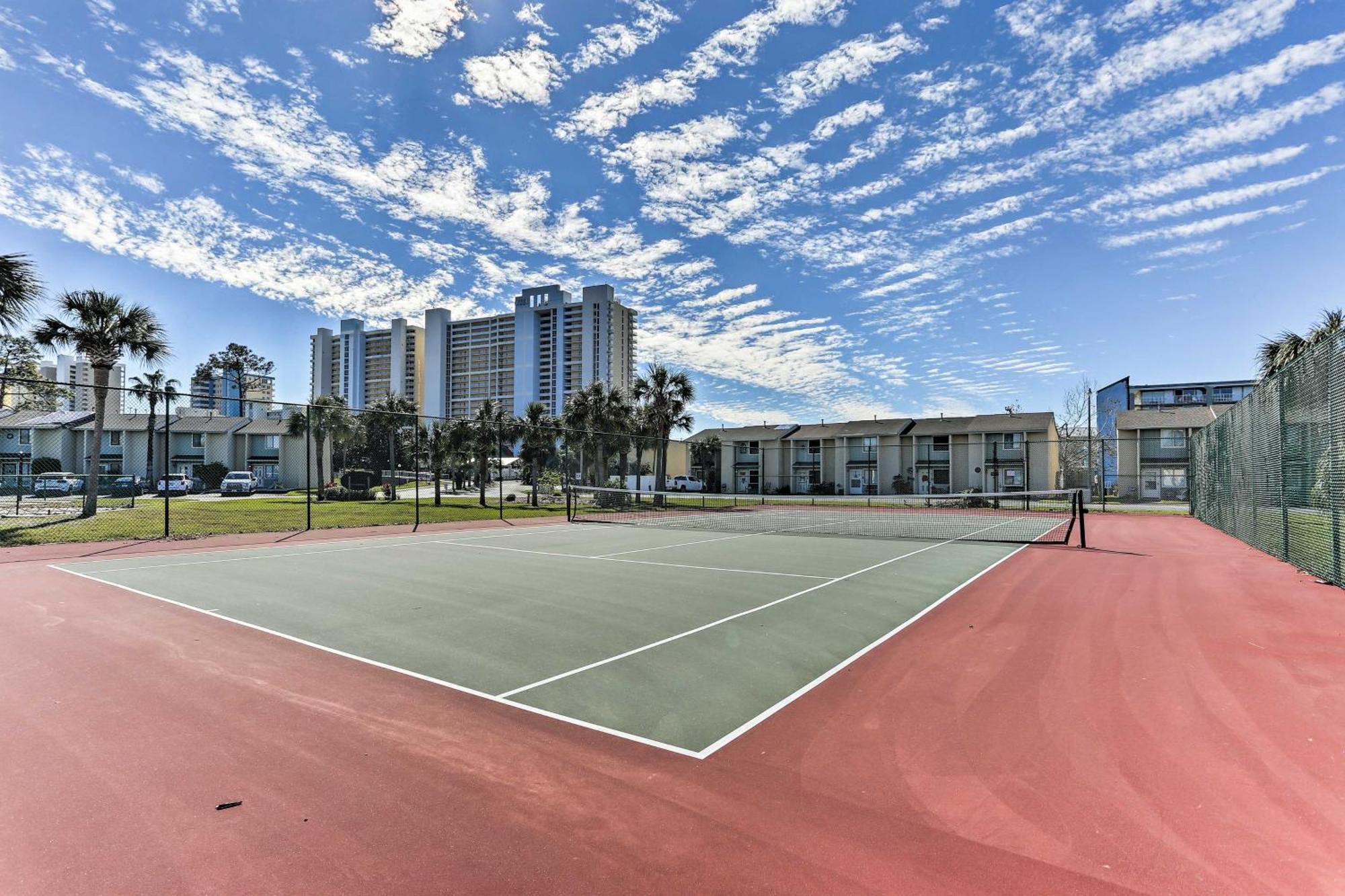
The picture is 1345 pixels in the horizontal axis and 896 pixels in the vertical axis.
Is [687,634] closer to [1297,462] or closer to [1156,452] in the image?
[1297,462]

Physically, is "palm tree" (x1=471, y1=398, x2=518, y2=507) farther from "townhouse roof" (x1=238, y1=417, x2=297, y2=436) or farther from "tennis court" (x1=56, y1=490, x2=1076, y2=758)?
"tennis court" (x1=56, y1=490, x2=1076, y2=758)

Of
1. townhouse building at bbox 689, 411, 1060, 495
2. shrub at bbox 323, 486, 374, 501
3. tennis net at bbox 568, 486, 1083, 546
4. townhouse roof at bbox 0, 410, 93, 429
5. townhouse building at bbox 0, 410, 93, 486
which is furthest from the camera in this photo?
townhouse building at bbox 689, 411, 1060, 495

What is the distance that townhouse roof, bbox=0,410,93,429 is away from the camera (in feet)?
80.3

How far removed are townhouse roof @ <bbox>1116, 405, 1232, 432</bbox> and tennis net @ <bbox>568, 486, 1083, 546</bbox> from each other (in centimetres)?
1330

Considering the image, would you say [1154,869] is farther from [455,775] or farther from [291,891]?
[291,891]

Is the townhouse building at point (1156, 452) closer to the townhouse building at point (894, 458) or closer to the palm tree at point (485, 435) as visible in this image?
the townhouse building at point (894, 458)

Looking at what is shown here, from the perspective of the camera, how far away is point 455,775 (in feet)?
12.9

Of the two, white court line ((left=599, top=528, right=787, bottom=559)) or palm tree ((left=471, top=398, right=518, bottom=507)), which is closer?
white court line ((left=599, top=528, right=787, bottom=559))

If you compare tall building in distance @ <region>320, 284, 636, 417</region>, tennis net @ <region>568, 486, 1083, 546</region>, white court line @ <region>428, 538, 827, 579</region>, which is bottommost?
tennis net @ <region>568, 486, 1083, 546</region>

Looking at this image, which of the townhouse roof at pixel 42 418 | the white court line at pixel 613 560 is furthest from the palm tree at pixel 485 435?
the white court line at pixel 613 560

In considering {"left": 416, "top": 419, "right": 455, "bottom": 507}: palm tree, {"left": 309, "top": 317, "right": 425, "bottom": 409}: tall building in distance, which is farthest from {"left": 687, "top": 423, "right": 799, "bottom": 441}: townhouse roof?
{"left": 309, "top": 317, "right": 425, "bottom": 409}: tall building in distance

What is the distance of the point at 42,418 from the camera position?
3034cm

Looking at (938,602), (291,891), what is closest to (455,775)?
(291,891)

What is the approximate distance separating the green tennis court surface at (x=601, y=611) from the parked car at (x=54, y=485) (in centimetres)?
1493
